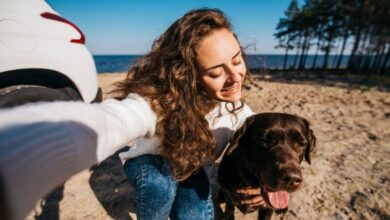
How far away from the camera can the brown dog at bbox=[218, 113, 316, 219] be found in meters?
2.32

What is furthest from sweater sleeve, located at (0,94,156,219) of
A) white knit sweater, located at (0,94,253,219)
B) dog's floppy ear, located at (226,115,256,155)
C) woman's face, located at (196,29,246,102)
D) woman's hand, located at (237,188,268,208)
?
woman's hand, located at (237,188,268,208)

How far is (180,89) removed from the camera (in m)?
2.06

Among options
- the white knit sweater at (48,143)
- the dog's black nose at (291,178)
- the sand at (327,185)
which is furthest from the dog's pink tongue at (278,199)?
the white knit sweater at (48,143)

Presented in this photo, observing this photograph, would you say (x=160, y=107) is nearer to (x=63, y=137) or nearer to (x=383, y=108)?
(x=63, y=137)

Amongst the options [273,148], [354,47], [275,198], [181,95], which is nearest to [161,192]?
[181,95]

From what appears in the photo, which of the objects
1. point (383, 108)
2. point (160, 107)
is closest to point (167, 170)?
point (160, 107)

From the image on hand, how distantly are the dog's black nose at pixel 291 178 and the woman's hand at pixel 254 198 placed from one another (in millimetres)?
435

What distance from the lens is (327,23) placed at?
34.4 m

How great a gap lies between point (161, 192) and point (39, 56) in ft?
5.07

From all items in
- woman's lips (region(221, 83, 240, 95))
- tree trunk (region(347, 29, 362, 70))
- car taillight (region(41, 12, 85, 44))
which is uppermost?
car taillight (region(41, 12, 85, 44))

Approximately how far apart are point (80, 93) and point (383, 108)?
23.4ft

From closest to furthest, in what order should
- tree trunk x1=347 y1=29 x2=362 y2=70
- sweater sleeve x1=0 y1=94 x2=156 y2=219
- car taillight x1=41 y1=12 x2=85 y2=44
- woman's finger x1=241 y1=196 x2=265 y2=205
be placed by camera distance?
1. sweater sleeve x1=0 y1=94 x2=156 y2=219
2. car taillight x1=41 y1=12 x2=85 y2=44
3. woman's finger x1=241 y1=196 x2=265 y2=205
4. tree trunk x1=347 y1=29 x2=362 y2=70

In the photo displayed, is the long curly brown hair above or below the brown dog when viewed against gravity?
above

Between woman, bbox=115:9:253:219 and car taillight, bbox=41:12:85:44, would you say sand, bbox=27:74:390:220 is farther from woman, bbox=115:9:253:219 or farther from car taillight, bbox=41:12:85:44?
car taillight, bbox=41:12:85:44
